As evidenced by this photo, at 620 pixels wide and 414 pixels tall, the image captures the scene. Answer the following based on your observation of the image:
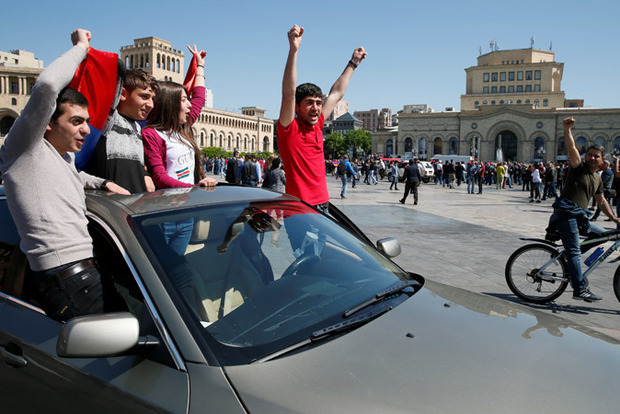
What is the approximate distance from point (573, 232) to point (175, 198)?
4.40 m

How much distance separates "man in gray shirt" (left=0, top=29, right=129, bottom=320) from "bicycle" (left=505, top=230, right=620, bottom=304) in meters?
4.67

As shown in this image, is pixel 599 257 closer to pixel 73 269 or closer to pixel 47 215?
pixel 73 269

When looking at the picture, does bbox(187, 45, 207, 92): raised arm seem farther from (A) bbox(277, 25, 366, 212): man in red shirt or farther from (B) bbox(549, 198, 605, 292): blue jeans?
(B) bbox(549, 198, 605, 292): blue jeans

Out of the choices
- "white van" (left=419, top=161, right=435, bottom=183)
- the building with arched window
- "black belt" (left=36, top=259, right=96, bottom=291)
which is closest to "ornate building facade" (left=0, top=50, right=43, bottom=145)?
the building with arched window

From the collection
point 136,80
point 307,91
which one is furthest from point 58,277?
point 307,91

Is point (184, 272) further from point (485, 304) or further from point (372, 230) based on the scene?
point (372, 230)

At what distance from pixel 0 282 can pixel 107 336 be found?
1093 millimetres

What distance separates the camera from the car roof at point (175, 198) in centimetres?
225

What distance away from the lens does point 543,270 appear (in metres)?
5.38

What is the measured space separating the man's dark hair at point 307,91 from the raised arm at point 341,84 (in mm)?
392

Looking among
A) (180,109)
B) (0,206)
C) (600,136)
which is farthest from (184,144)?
(600,136)

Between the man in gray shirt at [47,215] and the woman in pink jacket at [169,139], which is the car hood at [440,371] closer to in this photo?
the man in gray shirt at [47,215]

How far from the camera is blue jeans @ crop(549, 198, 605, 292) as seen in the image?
16.9ft

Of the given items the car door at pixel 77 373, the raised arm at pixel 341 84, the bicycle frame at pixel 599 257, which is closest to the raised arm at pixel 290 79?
the raised arm at pixel 341 84
